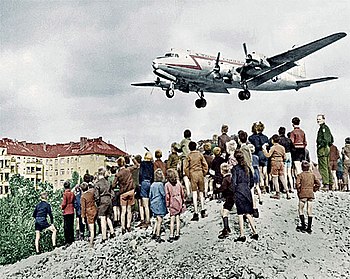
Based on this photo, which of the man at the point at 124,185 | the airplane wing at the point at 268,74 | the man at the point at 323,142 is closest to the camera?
the man at the point at 124,185

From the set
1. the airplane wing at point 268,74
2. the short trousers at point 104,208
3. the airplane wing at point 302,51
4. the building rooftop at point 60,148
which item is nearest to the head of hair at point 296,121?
the short trousers at point 104,208

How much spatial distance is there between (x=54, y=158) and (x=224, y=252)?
6626cm

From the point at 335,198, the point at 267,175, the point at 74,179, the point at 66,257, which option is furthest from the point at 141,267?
the point at 74,179

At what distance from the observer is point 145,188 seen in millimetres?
14273

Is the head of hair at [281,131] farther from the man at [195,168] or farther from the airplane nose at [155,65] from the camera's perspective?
the airplane nose at [155,65]

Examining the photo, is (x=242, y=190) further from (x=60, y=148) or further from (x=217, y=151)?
(x=60, y=148)

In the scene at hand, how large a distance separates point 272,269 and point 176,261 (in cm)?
220

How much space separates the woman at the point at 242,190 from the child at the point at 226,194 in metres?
0.22

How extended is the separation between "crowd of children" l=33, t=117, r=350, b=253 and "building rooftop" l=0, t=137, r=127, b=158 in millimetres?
56251

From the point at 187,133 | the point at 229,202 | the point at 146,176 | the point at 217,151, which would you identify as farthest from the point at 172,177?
the point at 187,133

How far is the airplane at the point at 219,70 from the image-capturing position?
29.9 m

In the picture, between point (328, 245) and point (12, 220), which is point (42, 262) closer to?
point (328, 245)

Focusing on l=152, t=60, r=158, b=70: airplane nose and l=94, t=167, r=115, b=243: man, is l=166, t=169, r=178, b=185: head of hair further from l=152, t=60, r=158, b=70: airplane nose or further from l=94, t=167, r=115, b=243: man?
l=152, t=60, r=158, b=70: airplane nose

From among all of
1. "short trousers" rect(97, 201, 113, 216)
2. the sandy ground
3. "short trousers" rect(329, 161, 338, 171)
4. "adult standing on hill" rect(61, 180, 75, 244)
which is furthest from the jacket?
"short trousers" rect(329, 161, 338, 171)
